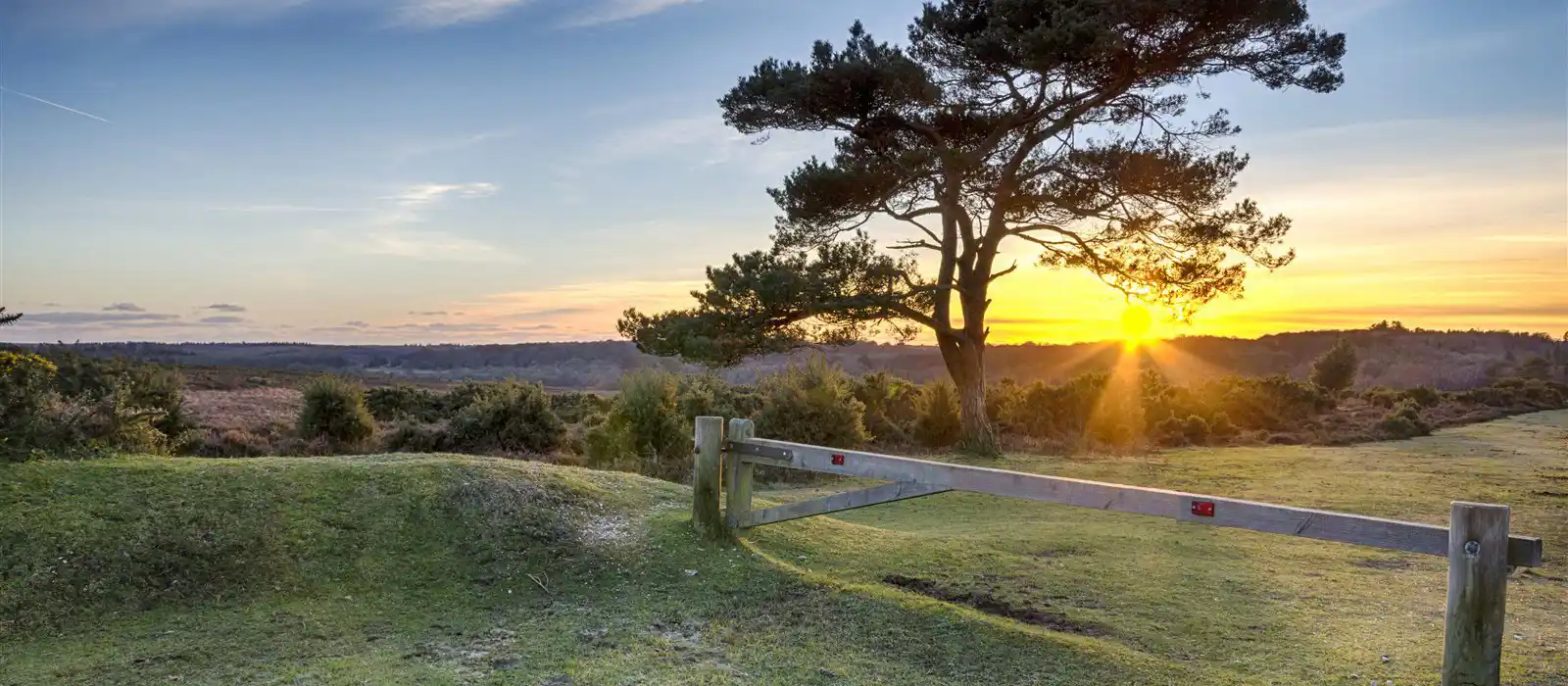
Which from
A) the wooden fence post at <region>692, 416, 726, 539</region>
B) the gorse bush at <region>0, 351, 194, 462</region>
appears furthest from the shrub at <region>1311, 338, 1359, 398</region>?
the gorse bush at <region>0, 351, 194, 462</region>

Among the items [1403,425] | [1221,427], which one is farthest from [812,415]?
[1403,425]

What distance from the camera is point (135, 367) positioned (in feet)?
60.5

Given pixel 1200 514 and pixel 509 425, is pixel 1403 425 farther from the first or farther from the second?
pixel 1200 514

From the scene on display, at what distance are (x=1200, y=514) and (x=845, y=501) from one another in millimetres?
2186

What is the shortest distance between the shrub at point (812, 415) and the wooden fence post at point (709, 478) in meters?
9.61

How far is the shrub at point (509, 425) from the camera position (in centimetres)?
1611

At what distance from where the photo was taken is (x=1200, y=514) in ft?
14.4

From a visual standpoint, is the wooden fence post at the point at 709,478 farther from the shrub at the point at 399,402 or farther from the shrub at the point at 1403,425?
the shrub at the point at 1403,425

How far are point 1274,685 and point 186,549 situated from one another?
6122 mm

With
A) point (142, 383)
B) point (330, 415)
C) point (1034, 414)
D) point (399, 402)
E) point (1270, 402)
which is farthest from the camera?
point (1270, 402)

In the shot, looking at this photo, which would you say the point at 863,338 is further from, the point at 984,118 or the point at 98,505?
the point at 98,505

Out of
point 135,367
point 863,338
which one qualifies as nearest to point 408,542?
point 863,338

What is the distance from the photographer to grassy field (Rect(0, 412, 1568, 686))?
178 inches

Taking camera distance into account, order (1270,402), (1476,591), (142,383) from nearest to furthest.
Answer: (1476,591) → (142,383) → (1270,402)
